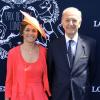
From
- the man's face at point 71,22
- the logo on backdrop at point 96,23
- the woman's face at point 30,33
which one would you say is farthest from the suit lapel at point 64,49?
the logo on backdrop at point 96,23

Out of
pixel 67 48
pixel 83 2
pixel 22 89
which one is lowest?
pixel 22 89

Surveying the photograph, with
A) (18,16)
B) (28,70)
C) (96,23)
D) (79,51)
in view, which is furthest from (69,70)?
(18,16)

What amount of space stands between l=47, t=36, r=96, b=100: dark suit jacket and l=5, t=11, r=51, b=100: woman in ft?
0.31

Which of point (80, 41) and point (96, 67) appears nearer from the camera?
point (80, 41)

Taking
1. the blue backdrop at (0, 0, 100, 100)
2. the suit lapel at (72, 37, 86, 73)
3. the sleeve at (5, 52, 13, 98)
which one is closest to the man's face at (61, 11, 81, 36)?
the suit lapel at (72, 37, 86, 73)

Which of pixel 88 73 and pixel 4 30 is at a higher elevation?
pixel 4 30

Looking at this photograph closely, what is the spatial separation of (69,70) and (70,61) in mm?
101

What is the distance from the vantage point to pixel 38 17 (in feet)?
13.8

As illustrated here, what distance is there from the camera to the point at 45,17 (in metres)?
4.22

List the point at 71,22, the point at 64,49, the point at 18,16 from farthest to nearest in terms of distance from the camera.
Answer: the point at 18,16 < the point at 64,49 < the point at 71,22

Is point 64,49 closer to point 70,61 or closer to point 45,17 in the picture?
point 70,61

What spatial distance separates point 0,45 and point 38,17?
0.56m

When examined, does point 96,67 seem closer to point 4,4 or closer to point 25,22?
point 25,22

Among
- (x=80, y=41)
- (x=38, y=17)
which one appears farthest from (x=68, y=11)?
(x=38, y=17)
